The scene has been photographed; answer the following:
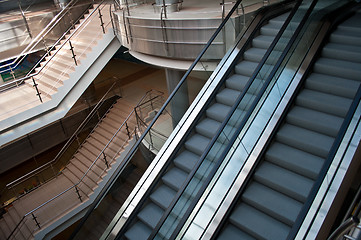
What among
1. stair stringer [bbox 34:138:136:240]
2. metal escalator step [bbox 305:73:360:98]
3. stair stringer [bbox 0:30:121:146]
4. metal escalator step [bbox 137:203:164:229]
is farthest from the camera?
stair stringer [bbox 34:138:136:240]

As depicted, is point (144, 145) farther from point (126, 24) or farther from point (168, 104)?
point (126, 24)

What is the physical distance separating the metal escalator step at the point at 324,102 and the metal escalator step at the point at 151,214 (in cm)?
254

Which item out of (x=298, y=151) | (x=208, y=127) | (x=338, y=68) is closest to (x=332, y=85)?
(x=338, y=68)

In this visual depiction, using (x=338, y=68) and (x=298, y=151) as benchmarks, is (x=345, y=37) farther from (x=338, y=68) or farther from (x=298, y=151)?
(x=298, y=151)

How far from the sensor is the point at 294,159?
3.73 meters

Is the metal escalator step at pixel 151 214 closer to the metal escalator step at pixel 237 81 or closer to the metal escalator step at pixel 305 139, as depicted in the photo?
the metal escalator step at pixel 305 139

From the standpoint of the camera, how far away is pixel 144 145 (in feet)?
19.9

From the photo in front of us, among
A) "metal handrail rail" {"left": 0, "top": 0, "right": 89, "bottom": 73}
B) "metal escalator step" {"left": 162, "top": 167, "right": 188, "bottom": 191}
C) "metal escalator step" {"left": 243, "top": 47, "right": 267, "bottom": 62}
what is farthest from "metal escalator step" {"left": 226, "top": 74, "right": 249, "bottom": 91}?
"metal handrail rail" {"left": 0, "top": 0, "right": 89, "bottom": 73}

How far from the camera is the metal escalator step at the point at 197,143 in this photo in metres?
4.58

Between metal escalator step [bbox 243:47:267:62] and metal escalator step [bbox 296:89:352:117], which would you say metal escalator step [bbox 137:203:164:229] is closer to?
metal escalator step [bbox 296:89:352:117]

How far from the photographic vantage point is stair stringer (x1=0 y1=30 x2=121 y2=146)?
6789mm

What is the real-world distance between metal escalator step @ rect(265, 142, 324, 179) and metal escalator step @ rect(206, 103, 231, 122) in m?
1.02

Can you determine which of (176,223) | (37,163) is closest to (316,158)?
(176,223)

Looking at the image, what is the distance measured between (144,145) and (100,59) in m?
3.52
